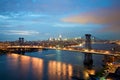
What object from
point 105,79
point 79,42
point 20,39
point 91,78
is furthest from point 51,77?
point 79,42

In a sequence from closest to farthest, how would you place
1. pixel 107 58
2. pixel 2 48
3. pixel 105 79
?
1. pixel 105 79
2. pixel 107 58
3. pixel 2 48

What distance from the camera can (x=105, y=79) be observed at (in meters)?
14.3

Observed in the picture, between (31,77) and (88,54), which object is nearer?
(31,77)

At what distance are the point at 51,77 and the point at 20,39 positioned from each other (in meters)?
44.8

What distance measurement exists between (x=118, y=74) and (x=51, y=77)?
22.7ft

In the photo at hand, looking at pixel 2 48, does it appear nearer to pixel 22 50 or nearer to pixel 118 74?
pixel 22 50

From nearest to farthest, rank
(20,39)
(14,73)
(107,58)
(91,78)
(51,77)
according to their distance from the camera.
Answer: (91,78), (51,77), (14,73), (107,58), (20,39)

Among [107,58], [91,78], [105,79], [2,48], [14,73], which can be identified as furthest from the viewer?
[2,48]

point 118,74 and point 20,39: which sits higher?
point 20,39

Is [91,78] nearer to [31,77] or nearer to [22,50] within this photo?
[31,77]

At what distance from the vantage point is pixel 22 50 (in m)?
50.6

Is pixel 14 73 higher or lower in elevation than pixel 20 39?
lower

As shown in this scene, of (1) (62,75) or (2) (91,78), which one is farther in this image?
(1) (62,75)

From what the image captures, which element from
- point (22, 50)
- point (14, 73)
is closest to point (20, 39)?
point (22, 50)
